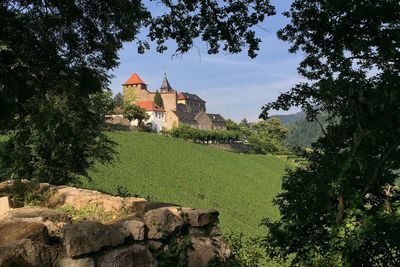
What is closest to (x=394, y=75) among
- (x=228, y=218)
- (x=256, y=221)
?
(x=228, y=218)

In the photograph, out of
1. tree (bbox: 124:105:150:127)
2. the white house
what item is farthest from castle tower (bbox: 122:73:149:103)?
tree (bbox: 124:105:150:127)

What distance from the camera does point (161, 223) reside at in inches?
235

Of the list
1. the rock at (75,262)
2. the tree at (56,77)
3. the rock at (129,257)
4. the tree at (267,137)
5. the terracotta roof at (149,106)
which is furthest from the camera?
the terracotta roof at (149,106)

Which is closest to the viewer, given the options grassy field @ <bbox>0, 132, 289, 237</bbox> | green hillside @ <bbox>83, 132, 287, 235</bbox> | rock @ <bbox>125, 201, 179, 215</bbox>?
rock @ <bbox>125, 201, 179, 215</bbox>

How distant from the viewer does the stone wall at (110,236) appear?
4.97 metres

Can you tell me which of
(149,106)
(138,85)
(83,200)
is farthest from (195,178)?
(138,85)

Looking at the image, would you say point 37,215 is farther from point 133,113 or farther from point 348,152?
point 133,113

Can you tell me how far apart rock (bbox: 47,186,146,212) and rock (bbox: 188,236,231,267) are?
1529 mm

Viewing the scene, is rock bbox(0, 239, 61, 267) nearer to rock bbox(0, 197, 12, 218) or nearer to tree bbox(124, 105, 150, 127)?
rock bbox(0, 197, 12, 218)

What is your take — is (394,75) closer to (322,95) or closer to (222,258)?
(322,95)

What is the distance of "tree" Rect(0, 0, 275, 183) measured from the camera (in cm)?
1353

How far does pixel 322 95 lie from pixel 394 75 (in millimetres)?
1165

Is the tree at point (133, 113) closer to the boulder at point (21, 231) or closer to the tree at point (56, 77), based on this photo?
the tree at point (56, 77)

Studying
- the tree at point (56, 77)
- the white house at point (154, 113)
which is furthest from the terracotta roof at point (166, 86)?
the tree at point (56, 77)
